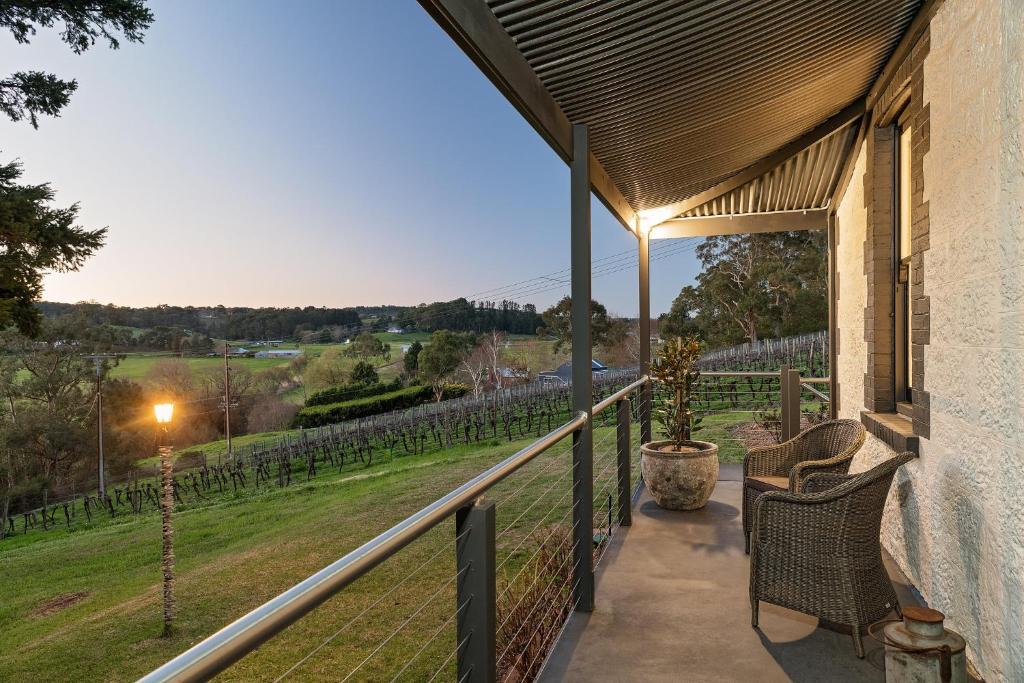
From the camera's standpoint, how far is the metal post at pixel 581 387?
2.82 meters

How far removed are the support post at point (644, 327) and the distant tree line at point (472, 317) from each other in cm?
2216

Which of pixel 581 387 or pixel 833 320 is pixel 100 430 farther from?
pixel 581 387

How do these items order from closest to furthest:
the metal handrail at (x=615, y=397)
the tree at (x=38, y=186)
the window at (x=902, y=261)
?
1. the metal handrail at (x=615, y=397)
2. the window at (x=902, y=261)
3. the tree at (x=38, y=186)

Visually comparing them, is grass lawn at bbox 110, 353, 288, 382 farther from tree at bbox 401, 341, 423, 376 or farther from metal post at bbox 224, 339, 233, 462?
tree at bbox 401, 341, 423, 376

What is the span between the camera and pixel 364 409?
107ft

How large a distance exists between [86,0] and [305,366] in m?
15.1

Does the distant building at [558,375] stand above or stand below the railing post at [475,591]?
below

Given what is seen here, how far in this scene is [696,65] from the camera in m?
2.76

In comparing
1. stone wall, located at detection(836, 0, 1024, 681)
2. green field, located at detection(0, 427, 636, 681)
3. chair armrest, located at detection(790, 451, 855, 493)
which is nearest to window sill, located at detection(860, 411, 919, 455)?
stone wall, located at detection(836, 0, 1024, 681)

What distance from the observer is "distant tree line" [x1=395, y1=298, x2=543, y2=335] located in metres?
28.5

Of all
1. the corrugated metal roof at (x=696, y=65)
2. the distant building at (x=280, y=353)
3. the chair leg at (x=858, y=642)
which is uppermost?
the corrugated metal roof at (x=696, y=65)

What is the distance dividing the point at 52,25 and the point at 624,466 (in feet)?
87.7

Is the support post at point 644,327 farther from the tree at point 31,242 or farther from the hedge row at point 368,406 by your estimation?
the hedge row at point 368,406

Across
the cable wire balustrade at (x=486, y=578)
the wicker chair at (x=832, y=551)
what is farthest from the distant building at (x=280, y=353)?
the wicker chair at (x=832, y=551)
